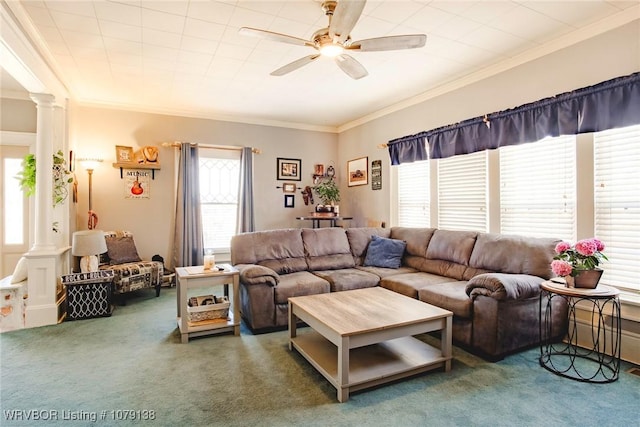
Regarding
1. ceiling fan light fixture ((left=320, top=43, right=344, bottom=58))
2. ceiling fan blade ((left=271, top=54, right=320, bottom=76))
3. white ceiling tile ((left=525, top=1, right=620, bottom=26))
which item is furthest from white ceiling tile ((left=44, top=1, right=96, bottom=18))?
white ceiling tile ((left=525, top=1, right=620, bottom=26))

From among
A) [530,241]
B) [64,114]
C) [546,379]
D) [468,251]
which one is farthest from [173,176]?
[546,379]

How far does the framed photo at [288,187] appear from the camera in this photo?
6.16m

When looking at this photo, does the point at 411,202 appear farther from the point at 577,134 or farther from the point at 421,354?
the point at 421,354

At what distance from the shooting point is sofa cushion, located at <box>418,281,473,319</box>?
2.77 metres

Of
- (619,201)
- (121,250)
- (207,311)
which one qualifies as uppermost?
(619,201)

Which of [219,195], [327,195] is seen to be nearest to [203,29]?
[219,195]

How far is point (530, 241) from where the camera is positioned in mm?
3076

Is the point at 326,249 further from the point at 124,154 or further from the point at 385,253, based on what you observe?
the point at 124,154

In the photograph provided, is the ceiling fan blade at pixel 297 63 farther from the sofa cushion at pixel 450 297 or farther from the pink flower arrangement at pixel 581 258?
the pink flower arrangement at pixel 581 258

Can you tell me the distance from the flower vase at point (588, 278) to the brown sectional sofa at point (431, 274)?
1.03ft

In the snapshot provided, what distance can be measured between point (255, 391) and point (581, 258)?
2479mm

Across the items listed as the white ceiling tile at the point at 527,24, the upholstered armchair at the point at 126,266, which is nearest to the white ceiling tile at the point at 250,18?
the white ceiling tile at the point at 527,24

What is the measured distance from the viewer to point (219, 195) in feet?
18.6

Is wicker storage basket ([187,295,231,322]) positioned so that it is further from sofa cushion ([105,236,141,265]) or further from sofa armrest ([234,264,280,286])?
sofa cushion ([105,236,141,265])
